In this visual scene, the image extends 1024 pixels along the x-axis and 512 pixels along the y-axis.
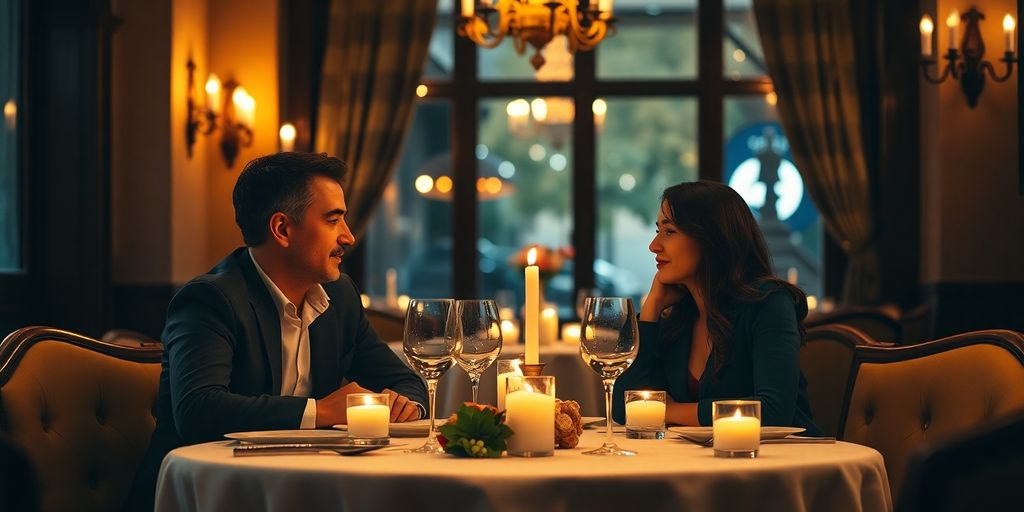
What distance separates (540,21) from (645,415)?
11.1 ft

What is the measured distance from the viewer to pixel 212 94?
693 centimetres

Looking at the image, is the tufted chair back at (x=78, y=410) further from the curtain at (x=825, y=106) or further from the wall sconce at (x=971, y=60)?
the curtain at (x=825, y=106)

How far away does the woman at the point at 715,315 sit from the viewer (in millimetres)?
2631

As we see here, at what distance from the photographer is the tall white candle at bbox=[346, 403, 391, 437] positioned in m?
2.03

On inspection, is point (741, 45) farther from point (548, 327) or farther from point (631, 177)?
point (548, 327)

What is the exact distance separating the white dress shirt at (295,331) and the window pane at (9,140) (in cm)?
369

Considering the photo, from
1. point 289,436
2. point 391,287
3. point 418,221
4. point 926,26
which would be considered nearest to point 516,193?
point 418,221

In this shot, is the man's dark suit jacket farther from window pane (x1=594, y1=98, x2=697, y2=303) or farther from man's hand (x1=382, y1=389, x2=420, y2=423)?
window pane (x1=594, y1=98, x2=697, y2=303)

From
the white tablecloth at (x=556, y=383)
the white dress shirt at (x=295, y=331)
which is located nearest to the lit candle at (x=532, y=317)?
the white dress shirt at (x=295, y=331)

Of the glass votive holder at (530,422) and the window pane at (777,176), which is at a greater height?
the window pane at (777,176)

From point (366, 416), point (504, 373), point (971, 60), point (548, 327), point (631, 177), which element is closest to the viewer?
point (366, 416)

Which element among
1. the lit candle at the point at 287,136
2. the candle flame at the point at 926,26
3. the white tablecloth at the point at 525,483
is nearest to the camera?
the white tablecloth at the point at 525,483

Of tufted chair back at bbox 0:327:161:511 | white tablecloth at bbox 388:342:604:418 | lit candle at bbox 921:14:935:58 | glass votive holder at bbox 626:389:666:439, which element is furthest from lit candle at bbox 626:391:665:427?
lit candle at bbox 921:14:935:58

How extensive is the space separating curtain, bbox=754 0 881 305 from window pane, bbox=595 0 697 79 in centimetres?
Result: 45
